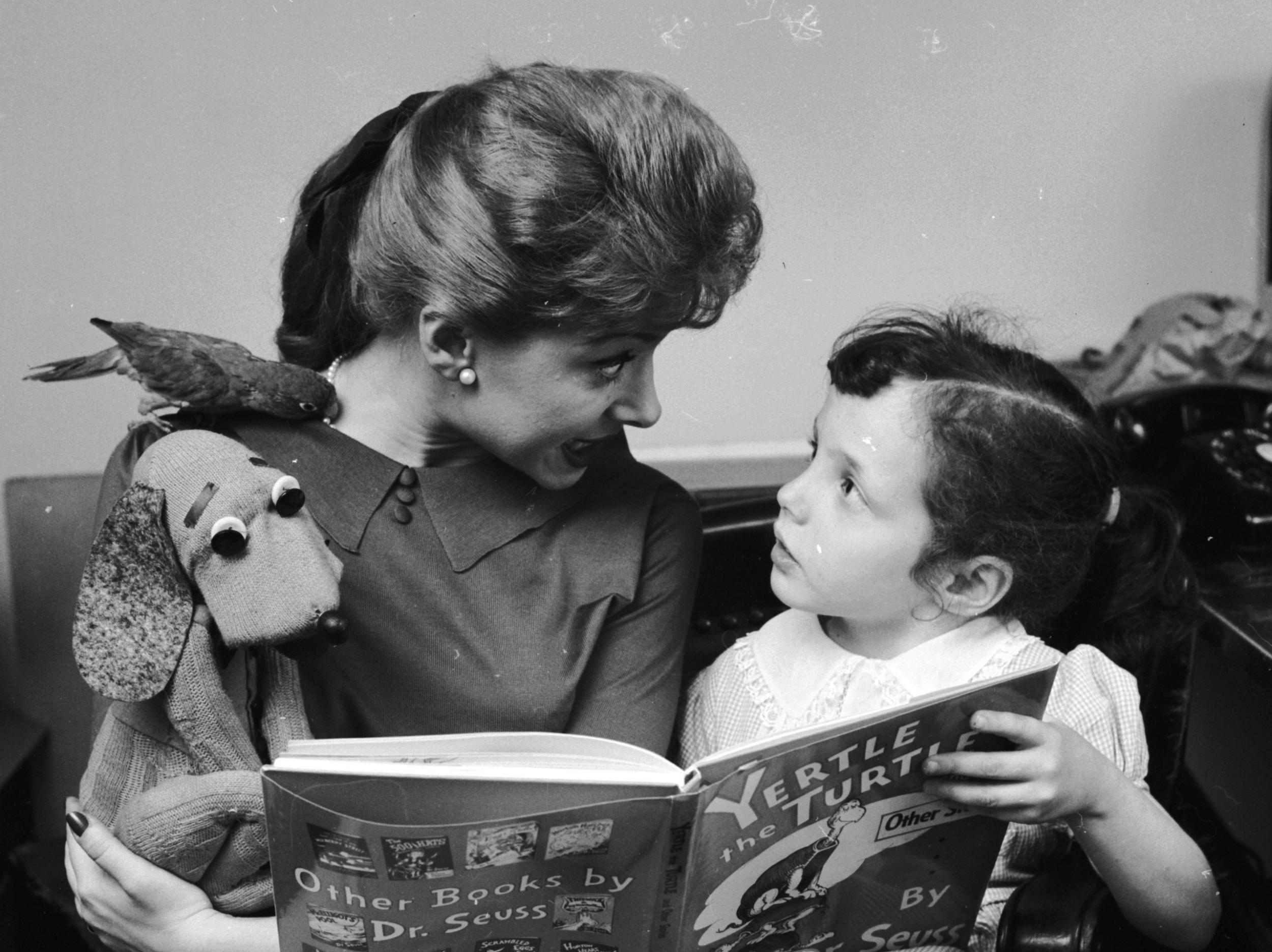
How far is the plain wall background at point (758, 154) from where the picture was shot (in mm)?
1480

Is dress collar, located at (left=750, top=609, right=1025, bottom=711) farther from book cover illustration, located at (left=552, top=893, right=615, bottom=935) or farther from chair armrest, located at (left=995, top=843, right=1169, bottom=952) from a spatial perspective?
book cover illustration, located at (left=552, top=893, right=615, bottom=935)

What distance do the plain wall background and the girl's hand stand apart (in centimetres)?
57

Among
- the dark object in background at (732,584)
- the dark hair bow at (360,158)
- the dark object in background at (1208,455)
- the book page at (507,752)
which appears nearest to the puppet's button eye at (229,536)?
the book page at (507,752)

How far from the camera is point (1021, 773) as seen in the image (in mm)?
1023

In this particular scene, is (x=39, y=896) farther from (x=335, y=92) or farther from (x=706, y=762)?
(x=335, y=92)

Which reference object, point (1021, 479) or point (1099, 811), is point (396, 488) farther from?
point (1099, 811)

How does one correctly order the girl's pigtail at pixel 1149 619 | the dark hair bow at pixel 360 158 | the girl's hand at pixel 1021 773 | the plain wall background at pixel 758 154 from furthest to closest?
the plain wall background at pixel 758 154 < the girl's pigtail at pixel 1149 619 < the dark hair bow at pixel 360 158 < the girl's hand at pixel 1021 773

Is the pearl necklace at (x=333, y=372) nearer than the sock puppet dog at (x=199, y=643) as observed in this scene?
No

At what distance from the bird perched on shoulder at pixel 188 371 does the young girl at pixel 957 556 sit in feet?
1.61

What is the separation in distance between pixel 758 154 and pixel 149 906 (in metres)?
1.20

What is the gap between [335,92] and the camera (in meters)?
1.52

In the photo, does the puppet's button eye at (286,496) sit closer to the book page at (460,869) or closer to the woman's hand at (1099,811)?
the book page at (460,869)

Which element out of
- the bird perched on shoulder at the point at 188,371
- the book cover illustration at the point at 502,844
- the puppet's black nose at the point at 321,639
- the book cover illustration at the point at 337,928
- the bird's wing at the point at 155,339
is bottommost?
the book cover illustration at the point at 337,928

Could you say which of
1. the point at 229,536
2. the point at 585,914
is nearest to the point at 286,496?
the point at 229,536
